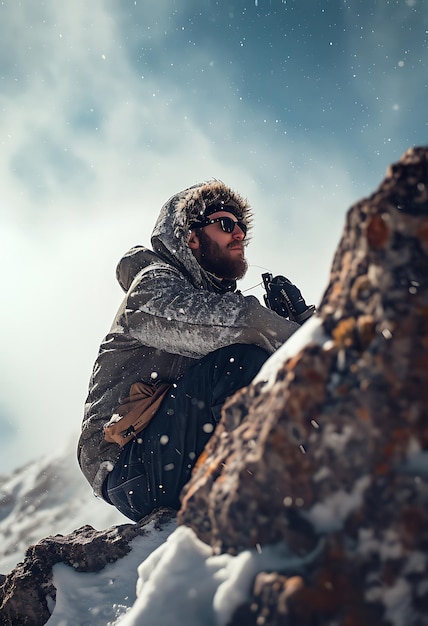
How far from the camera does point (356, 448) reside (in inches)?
34.1

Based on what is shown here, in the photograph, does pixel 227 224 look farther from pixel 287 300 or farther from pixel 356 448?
pixel 356 448

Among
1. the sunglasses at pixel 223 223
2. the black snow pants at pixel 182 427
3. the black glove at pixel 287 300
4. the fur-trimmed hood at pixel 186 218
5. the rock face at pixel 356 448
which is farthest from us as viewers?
the sunglasses at pixel 223 223

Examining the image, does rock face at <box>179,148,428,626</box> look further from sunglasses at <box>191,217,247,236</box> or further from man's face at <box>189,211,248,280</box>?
sunglasses at <box>191,217,247,236</box>

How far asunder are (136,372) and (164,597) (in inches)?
67.7

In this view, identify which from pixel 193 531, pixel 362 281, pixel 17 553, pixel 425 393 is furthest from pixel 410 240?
pixel 17 553

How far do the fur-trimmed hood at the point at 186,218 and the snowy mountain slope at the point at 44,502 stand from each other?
38616mm

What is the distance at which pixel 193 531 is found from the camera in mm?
1140

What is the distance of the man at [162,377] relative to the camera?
227 centimetres

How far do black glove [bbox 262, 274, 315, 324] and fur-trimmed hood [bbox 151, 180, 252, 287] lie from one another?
49 cm

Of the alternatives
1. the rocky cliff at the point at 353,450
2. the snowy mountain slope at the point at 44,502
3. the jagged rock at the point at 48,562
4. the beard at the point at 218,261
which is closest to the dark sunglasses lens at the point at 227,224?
the beard at the point at 218,261

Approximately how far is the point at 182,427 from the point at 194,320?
55 cm

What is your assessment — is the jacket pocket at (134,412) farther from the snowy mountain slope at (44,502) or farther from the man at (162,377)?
the snowy mountain slope at (44,502)

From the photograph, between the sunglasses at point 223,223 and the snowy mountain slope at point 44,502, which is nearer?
the sunglasses at point 223,223

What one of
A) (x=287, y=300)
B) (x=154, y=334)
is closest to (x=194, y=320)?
(x=154, y=334)
